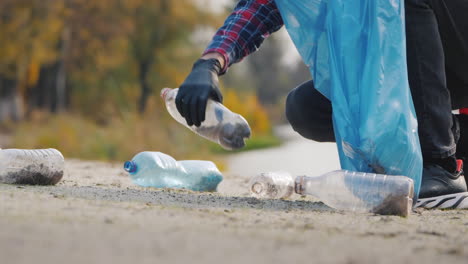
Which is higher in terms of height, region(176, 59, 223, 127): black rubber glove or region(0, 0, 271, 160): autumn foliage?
region(0, 0, 271, 160): autumn foliage

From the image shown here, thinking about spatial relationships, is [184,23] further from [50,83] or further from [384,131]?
[384,131]

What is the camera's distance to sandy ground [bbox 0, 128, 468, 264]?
1.10 metres

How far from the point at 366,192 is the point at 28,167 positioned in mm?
1153

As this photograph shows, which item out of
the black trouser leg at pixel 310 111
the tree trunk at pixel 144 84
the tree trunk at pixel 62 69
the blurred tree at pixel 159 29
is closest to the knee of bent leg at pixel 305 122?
the black trouser leg at pixel 310 111

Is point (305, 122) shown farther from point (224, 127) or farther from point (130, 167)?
point (130, 167)

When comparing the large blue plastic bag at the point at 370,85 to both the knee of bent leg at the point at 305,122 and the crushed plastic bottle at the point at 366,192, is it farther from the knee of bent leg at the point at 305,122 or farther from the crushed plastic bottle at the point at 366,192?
the knee of bent leg at the point at 305,122

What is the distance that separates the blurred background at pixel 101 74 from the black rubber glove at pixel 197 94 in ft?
19.5

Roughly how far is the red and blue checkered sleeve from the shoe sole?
0.84m

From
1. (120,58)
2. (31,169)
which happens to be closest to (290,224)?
(31,169)

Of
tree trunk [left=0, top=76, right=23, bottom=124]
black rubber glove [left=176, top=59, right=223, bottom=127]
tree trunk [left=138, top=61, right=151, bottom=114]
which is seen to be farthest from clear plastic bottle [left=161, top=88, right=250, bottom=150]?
tree trunk [left=138, top=61, right=151, bottom=114]

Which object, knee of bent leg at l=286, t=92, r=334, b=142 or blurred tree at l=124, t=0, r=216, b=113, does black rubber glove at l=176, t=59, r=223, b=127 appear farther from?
blurred tree at l=124, t=0, r=216, b=113

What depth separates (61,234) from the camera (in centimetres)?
118

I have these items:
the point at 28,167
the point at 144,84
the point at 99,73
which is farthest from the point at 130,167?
the point at 144,84

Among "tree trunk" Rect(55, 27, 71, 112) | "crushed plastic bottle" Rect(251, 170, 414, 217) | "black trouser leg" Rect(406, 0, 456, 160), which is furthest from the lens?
"tree trunk" Rect(55, 27, 71, 112)
